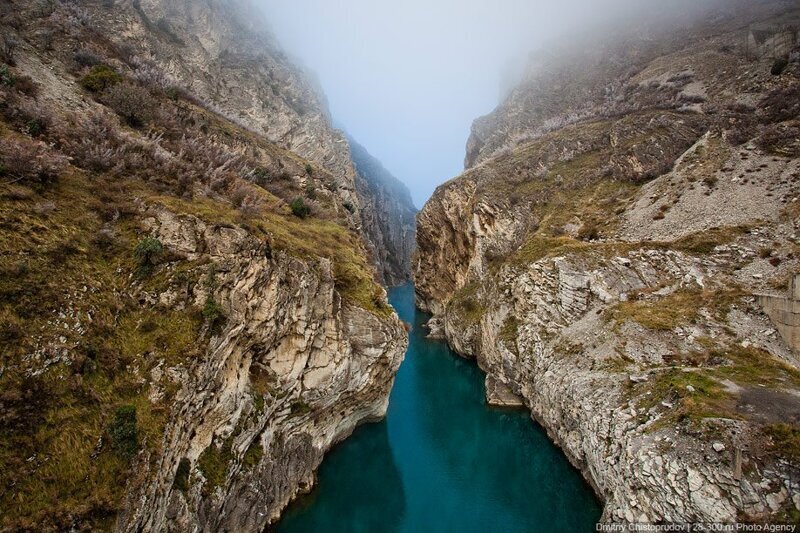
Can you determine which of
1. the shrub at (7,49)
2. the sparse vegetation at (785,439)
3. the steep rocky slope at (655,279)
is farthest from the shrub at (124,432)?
the shrub at (7,49)

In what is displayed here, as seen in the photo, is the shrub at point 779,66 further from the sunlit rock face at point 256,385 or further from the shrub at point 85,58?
the shrub at point 85,58

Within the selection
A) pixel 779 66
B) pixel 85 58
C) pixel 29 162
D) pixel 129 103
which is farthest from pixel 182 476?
pixel 779 66

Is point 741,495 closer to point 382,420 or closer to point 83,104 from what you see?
point 382,420

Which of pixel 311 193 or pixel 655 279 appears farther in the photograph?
pixel 311 193

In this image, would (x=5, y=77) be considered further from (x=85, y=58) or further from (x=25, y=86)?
(x=85, y=58)

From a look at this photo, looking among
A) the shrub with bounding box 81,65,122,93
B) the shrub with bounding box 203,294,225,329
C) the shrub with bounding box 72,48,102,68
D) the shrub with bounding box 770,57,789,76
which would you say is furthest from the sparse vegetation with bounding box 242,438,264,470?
the shrub with bounding box 770,57,789,76
